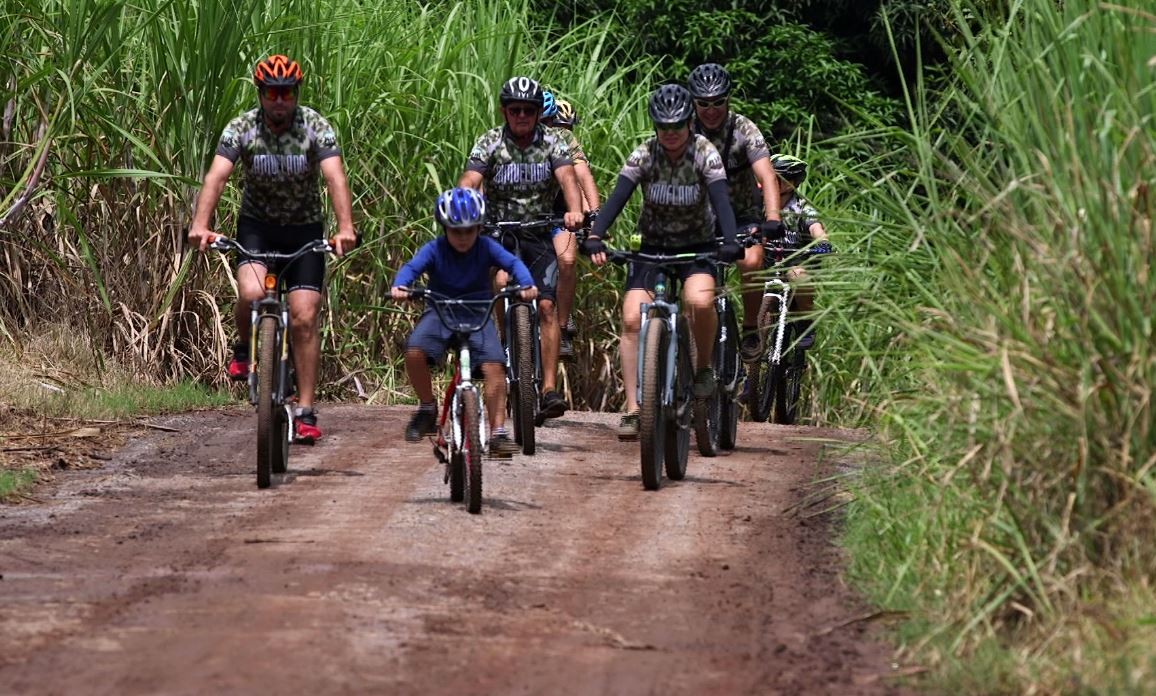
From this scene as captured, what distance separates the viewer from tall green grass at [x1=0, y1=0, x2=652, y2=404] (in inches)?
481

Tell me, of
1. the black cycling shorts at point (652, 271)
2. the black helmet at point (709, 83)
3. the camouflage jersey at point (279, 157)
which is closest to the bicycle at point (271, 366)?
the camouflage jersey at point (279, 157)

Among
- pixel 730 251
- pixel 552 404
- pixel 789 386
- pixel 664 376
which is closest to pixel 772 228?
pixel 730 251

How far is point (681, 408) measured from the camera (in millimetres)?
9344

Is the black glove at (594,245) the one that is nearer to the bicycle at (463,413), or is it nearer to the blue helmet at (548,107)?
the bicycle at (463,413)

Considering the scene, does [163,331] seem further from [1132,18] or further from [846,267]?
[1132,18]

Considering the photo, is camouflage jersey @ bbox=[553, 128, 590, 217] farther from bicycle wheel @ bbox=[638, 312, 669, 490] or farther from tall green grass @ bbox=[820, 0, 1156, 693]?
tall green grass @ bbox=[820, 0, 1156, 693]

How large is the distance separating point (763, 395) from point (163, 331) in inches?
144

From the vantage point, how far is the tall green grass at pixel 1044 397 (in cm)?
550

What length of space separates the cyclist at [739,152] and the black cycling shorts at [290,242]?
2.09 metres

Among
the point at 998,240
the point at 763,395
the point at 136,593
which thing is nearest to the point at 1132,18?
the point at 998,240

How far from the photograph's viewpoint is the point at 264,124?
9.62 meters

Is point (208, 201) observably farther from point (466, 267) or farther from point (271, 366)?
point (466, 267)

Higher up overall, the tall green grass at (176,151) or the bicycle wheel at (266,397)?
the tall green grass at (176,151)

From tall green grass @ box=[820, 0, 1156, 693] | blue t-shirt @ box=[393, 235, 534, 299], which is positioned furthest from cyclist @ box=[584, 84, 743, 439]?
tall green grass @ box=[820, 0, 1156, 693]
